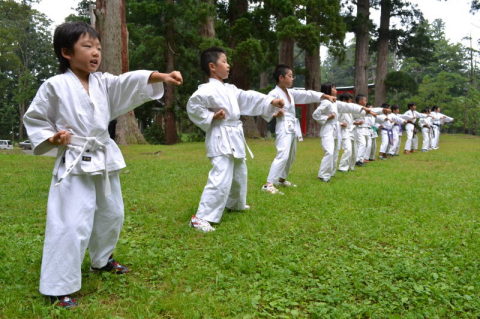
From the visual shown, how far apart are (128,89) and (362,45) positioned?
22761 mm

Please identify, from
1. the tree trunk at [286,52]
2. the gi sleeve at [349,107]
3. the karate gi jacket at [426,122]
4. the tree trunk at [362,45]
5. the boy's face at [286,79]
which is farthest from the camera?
the tree trunk at [362,45]

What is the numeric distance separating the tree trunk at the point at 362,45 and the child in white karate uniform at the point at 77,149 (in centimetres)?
2232

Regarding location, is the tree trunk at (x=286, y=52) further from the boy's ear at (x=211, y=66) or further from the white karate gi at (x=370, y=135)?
the boy's ear at (x=211, y=66)

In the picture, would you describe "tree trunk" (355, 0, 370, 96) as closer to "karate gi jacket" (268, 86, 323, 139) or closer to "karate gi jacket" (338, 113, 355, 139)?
"karate gi jacket" (338, 113, 355, 139)

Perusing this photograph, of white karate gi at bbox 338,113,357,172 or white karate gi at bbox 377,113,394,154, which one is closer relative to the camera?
white karate gi at bbox 338,113,357,172

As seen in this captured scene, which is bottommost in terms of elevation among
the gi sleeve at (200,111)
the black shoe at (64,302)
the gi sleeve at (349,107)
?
the black shoe at (64,302)

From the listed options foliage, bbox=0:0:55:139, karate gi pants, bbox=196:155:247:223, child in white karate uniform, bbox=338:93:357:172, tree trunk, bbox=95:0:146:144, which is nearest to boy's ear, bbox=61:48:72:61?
karate gi pants, bbox=196:155:247:223

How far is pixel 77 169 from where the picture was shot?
2881 millimetres

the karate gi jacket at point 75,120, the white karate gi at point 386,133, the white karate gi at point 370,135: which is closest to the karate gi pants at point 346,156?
the white karate gi at point 370,135

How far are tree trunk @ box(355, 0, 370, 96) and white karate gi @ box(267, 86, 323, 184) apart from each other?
18238 mm

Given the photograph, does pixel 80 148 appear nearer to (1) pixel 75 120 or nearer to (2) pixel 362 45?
(1) pixel 75 120

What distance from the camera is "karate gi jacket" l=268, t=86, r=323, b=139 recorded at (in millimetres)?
6759

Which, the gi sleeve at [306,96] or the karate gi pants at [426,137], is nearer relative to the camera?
the gi sleeve at [306,96]

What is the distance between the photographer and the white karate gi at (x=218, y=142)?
183 inches
